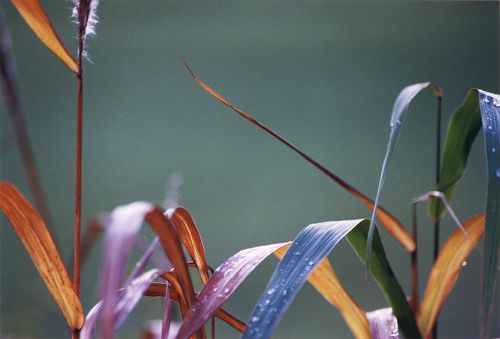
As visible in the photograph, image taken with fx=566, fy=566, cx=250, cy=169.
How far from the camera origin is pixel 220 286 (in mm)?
345

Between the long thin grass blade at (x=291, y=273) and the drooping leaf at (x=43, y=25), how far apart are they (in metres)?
0.21

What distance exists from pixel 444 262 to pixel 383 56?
7.48 feet

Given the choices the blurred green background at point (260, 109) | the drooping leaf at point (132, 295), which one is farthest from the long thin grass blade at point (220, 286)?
the blurred green background at point (260, 109)

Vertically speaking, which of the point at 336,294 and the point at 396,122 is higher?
the point at 396,122

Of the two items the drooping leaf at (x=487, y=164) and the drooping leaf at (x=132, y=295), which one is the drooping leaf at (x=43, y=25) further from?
the drooping leaf at (x=487, y=164)

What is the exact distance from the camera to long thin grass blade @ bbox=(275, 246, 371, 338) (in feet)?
1.45

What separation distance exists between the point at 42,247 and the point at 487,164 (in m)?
0.27

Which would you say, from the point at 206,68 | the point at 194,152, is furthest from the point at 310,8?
the point at 194,152

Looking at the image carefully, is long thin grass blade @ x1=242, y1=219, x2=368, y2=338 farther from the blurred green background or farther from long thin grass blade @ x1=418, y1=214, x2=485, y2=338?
the blurred green background

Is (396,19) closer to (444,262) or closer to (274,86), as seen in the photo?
(274,86)

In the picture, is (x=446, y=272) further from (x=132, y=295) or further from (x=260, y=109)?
(x=260, y=109)

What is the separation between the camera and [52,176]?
2641 millimetres

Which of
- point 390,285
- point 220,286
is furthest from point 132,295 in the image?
point 390,285

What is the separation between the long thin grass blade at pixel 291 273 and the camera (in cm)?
28
